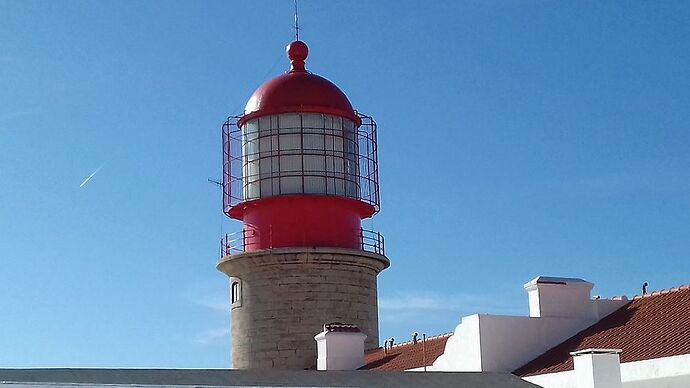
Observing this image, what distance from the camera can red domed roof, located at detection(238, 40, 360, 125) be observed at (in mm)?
24734

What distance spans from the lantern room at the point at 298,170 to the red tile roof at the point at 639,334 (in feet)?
23.1

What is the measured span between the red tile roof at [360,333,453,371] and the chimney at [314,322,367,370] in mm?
290

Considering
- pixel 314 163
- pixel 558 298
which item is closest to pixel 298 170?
pixel 314 163

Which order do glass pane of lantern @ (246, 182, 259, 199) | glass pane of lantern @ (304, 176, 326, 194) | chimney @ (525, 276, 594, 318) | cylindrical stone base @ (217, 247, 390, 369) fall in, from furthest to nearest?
1. glass pane of lantern @ (246, 182, 259, 199)
2. glass pane of lantern @ (304, 176, 326, 194)
3. cylindrical stone base @ (217, 247, 390, 369)
4. chimney @ (525, 276, 594, 318)

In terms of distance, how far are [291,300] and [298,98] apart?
4.17 m

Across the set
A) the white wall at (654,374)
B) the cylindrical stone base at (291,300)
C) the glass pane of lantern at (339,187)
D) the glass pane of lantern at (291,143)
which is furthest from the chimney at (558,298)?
the glass pane of lantern at (291,143)

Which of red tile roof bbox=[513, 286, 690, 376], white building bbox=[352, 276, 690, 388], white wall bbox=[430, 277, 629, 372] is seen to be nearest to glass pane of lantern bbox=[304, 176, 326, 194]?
white building bbox=[352, 276, 690, 388]

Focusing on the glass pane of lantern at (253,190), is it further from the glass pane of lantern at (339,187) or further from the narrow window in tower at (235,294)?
the narrow window in tower at (235,294)

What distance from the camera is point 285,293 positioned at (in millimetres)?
24141

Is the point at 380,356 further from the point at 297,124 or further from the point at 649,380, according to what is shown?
the point at 649,380

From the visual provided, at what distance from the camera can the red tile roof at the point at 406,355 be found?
21.2 metres

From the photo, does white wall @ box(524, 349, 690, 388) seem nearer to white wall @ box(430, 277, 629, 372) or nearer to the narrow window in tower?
white wall @ box(430, 277, 629, 372)

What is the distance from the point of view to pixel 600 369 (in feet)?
48.2

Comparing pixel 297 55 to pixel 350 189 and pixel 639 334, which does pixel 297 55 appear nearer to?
pixel 350 189
